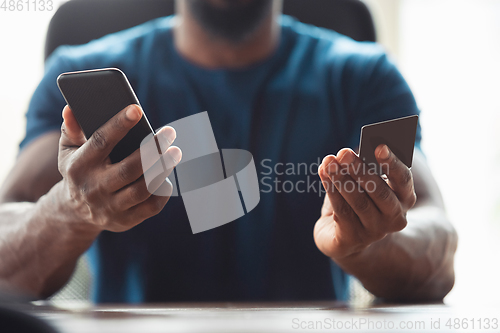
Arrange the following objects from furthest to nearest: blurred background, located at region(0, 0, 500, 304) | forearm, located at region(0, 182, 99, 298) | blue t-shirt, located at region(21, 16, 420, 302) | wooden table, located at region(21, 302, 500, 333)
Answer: blurred background, located at region(0, 0, 500, 304), blue t-shirt, located at region(21, 16, 420, 302), forearm, located at region(0, 182, 99, 298), wooden table, located at region(21, 302, 500, 333)

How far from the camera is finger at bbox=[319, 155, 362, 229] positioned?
→ 0.29 metres

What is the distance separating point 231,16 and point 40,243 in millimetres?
497

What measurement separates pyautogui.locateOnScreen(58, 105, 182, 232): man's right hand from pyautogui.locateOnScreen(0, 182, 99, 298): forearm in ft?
0.24

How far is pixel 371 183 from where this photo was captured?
0.30 metres

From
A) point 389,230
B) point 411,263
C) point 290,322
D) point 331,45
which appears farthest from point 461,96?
point 290,322

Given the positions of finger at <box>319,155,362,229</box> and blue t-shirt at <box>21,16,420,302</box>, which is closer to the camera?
finger at <box>319,155,362,229</box>

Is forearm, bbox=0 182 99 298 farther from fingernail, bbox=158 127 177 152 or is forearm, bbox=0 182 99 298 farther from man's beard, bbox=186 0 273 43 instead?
man's beard, bbox=186 0 273 43

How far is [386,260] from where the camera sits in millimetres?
450

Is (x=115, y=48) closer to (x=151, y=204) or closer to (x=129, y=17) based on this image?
(x=129, y=17)

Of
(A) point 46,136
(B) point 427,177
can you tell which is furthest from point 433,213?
(A) point 46,136

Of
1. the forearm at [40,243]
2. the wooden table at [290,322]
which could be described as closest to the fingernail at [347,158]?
the wooden table at [290,322]

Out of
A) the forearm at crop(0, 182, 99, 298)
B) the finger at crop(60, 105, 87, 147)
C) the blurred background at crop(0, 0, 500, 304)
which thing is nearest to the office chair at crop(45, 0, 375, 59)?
the forearm at crop(0, 182, 99, 298)

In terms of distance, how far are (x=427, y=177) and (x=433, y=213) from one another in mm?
67

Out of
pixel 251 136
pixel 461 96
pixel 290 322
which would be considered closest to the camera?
pixel 290 322
